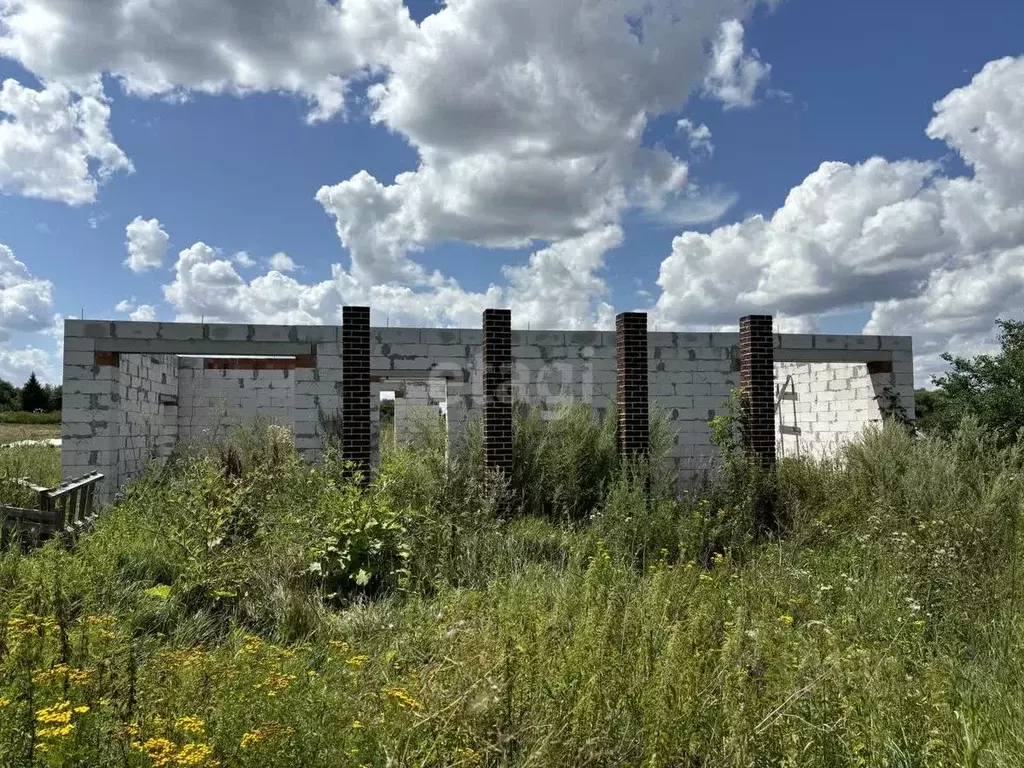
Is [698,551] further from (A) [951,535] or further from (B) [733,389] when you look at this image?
(B) [733,389]

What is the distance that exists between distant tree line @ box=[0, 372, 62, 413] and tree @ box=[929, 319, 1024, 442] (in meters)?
47.5

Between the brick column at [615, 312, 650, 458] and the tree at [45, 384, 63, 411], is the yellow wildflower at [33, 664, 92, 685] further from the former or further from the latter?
the tree at [45, 384, 63, 411]

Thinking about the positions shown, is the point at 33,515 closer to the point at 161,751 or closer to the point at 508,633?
the point at 161,751

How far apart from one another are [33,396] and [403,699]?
53.0 m

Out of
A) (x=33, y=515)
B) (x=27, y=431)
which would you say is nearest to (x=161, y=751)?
(x=33, y=515)

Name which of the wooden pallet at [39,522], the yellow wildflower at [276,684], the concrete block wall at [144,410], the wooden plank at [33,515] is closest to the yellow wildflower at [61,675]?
the yellow wildflower at [276,684]

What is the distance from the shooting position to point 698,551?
8258 millimetres

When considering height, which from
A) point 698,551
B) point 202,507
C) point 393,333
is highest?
point 393,333

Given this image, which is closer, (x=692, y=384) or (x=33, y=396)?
(x=692, y=384)

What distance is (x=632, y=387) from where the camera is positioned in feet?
36.7

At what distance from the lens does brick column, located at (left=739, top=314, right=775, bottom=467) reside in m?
11.5

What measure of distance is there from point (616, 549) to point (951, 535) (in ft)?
9.72

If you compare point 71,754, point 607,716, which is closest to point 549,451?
point 607,716

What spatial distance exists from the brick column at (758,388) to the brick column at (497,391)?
3647 millimetres
